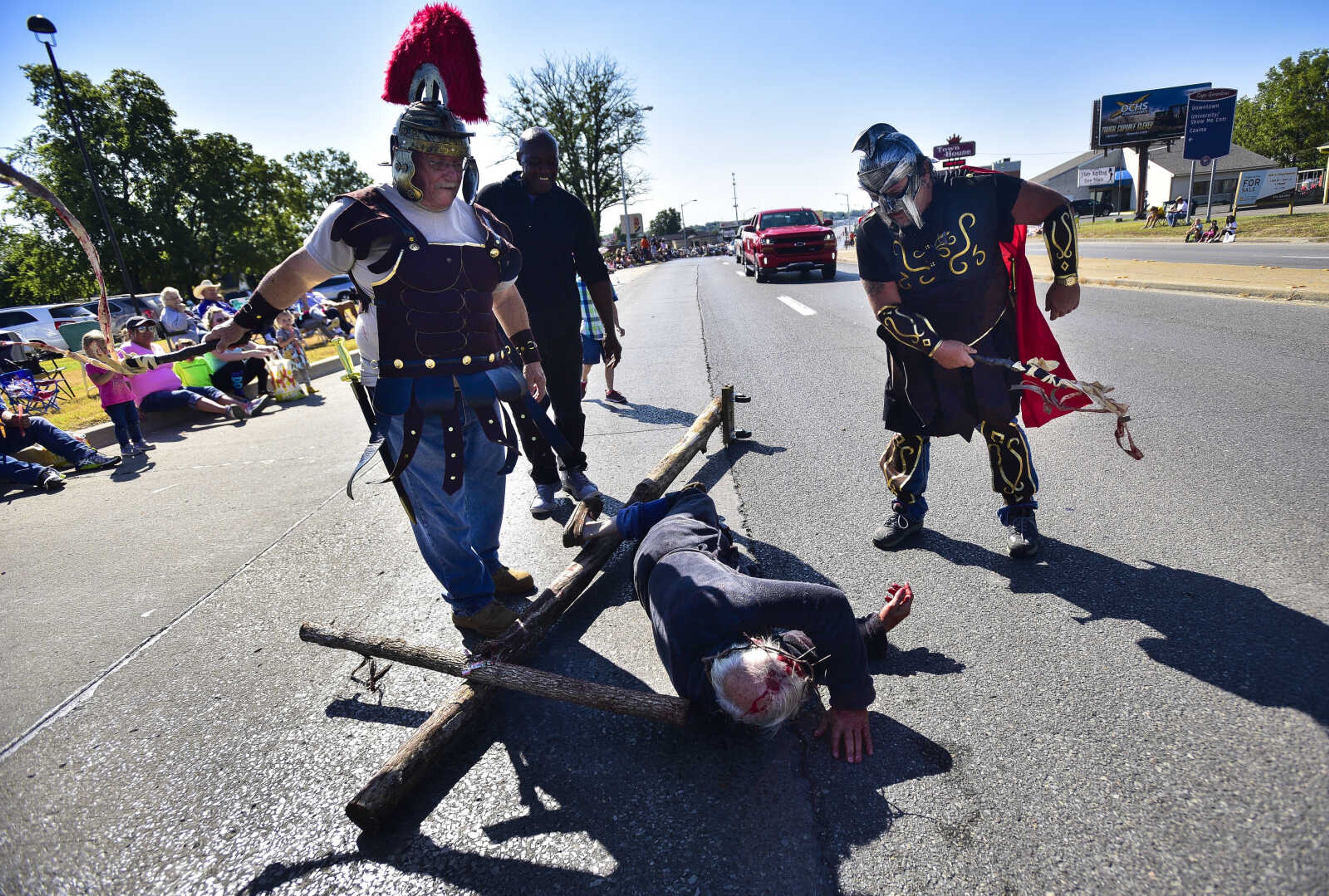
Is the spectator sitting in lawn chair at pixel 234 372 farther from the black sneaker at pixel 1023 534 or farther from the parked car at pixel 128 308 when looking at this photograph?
the parked car at pixel 128 308

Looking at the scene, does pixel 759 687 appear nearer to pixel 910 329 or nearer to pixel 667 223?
pixel 910 329

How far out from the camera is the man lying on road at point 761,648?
77.9 inches

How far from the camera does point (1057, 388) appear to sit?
3240 millimetres

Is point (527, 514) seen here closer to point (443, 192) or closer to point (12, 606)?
point (443, 192)

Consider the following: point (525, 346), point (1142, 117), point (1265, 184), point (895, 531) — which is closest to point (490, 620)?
point (525, 346)

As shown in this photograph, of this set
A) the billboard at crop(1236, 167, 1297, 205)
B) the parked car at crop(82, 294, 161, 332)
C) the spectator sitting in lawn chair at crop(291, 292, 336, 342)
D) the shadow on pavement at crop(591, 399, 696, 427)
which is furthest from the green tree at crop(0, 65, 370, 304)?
the billboard at crop(1236, 167, 1297, 205)

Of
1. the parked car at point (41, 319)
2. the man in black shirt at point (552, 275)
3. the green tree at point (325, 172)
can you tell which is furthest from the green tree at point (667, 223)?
the man in black shirt at point (552, 275)

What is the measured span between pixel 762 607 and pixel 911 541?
172cm

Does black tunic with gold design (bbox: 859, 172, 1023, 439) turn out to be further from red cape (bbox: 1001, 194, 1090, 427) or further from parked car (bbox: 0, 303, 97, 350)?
parked car (bbox: 0, 303, 97, 350)

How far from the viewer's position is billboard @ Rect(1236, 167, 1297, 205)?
126 ft

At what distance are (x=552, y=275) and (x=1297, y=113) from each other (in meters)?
72.0

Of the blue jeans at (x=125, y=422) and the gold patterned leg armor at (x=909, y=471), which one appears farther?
the blue jeans at (x=125, y=422)

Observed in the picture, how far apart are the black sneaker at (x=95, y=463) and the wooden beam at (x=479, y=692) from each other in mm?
6445

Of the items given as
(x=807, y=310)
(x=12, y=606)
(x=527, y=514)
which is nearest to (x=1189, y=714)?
(x=527, y=514)
